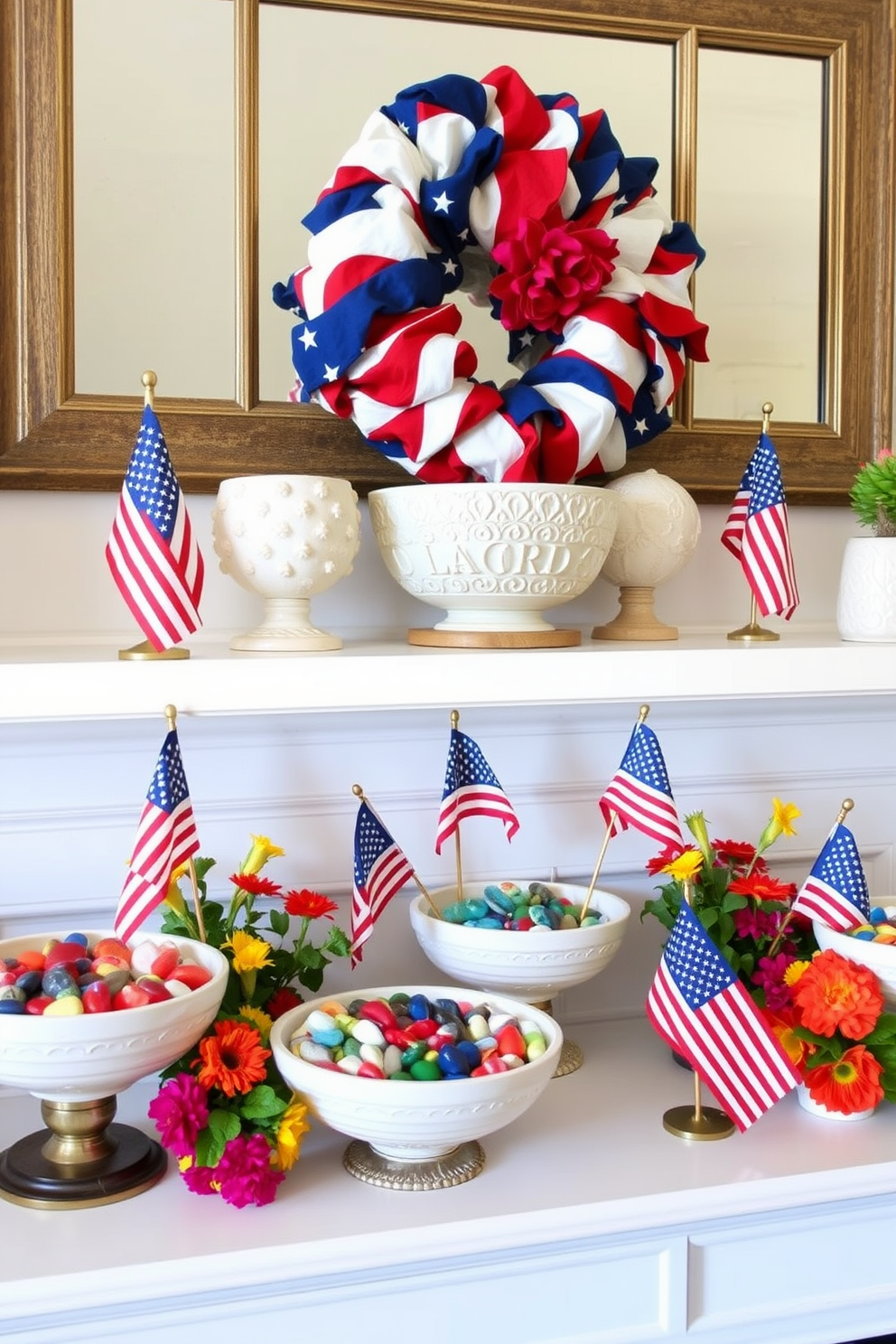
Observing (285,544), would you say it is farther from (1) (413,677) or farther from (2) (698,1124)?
(2) (698,1124)

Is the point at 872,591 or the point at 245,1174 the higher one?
the point at 872,591

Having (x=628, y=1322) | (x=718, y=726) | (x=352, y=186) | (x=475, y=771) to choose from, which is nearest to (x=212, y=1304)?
(x=628, y=1322)

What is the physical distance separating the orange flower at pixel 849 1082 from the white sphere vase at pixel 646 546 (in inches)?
17.2

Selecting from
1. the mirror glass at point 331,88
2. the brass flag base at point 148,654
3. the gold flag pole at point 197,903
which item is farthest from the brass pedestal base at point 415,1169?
the mirror glass at point 331,88

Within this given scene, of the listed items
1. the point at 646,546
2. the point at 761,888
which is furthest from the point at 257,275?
the point at 761,888

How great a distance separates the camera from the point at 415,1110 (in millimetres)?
936

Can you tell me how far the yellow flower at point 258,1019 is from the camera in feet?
3.48

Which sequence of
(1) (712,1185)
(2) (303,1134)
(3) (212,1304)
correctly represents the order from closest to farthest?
(3) (212,1304)
(1) (712,1185)
(2) (303,1134)

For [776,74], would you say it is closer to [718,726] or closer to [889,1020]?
→ [718,726]

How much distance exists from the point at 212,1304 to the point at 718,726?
0.77m

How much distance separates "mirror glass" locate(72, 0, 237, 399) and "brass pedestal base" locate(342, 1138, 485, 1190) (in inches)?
28.5

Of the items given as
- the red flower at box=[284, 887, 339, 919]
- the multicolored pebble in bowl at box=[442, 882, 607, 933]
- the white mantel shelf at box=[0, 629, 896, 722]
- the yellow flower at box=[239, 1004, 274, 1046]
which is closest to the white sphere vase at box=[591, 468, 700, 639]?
the white mantel shelf at box=[0, 629, 896, 722]

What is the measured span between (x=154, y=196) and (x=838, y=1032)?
40.1 inches

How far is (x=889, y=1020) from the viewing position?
1112mm
